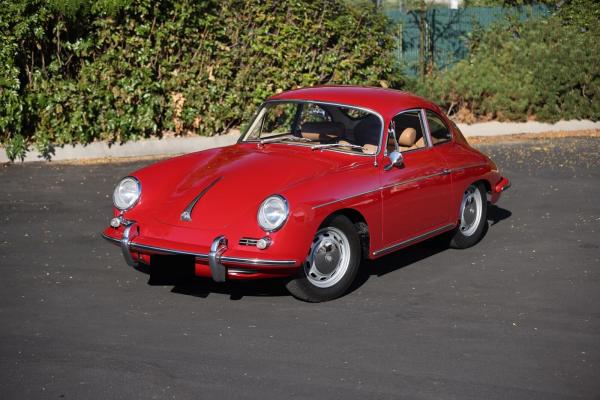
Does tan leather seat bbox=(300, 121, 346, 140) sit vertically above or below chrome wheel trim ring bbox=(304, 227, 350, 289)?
above

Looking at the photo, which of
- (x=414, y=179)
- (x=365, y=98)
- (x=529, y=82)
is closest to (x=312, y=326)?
(x=414, y=179)

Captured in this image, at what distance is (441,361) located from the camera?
231 inches

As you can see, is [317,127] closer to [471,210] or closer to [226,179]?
[226,179]

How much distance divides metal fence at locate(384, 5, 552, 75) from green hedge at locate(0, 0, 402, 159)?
7.06 ft

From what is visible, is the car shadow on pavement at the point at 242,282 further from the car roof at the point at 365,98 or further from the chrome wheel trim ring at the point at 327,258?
the car roof at the point at 365,98

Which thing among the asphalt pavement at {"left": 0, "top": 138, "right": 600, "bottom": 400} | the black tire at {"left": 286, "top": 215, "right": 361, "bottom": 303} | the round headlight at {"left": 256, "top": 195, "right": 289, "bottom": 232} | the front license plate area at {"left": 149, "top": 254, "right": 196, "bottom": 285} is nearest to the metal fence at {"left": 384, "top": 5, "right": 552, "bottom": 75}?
the asphalt pavement at {"left": 0, "top": 138, "right": 600, "bottom": 400}

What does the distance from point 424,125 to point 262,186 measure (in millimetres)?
1983

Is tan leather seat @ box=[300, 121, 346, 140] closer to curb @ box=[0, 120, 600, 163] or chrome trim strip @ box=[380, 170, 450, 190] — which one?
chrome trim strip @ box=[380, 170, 450, 190]

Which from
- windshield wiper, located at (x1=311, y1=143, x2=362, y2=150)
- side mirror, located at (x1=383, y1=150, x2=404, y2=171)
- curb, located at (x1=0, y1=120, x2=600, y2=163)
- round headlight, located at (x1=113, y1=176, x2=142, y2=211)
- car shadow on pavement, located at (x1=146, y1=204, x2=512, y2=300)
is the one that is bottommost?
curb, located at (x1=0, y1=120, x2=600, y2=163)

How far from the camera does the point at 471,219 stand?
9031mm

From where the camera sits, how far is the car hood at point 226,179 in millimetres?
7066

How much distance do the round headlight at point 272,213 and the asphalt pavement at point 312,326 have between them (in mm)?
622

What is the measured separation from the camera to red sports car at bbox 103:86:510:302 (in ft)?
22.5

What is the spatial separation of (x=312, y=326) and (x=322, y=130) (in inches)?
86.7
